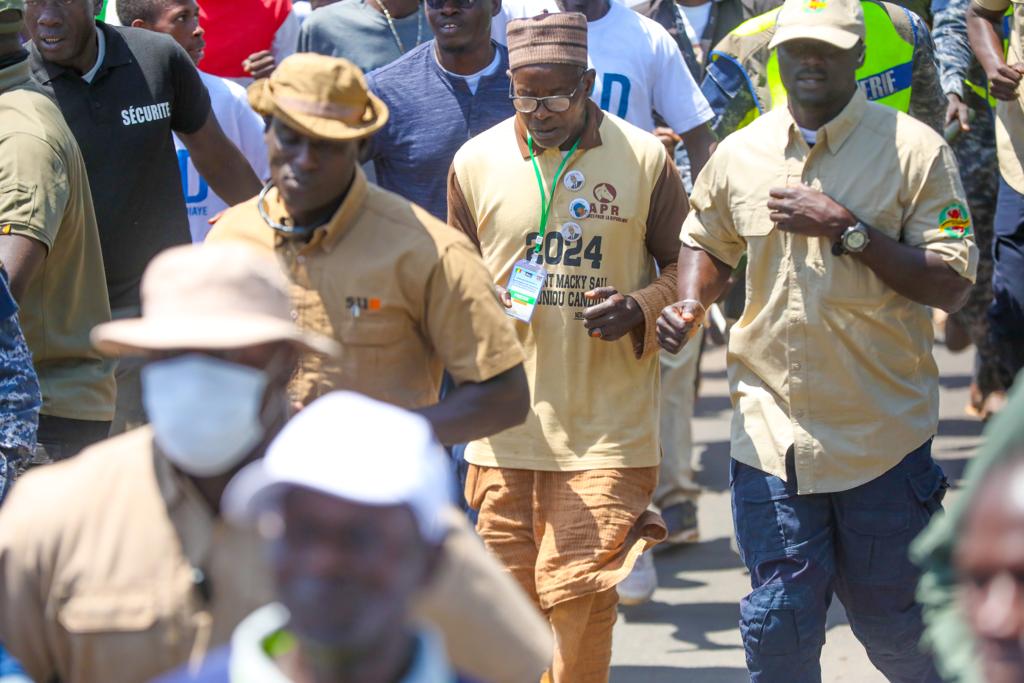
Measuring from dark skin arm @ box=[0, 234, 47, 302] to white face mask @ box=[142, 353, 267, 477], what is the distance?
82.7 inches

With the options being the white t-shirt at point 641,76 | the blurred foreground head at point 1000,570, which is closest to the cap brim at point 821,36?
the white t-shirt at point 641,76

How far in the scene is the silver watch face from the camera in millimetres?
4840

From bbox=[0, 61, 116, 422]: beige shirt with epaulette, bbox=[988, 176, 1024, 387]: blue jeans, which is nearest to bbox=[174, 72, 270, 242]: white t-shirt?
bbox=[0, 61, 116, 422]: beige shirt with epaulette

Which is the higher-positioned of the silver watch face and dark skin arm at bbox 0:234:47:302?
the silver watch face

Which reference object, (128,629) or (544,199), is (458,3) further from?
(128,629)

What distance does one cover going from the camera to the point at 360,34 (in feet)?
24.2

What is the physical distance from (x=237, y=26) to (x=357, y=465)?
5991 mm

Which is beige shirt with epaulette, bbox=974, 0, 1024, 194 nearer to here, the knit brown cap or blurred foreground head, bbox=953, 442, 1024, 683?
the knit brown cap

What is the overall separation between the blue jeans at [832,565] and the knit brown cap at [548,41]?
142 cm

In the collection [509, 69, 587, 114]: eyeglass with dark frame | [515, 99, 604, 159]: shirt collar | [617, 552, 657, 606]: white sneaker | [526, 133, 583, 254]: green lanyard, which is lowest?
[617, 552, 657, 606]: white sneaker

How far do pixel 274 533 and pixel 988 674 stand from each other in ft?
3.25

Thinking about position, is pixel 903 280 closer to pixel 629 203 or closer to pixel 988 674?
pixel 629 203

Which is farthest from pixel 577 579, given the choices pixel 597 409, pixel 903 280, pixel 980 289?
pixel 980 289

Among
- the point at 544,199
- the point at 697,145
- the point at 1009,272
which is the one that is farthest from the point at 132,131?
the point at 1009,272
